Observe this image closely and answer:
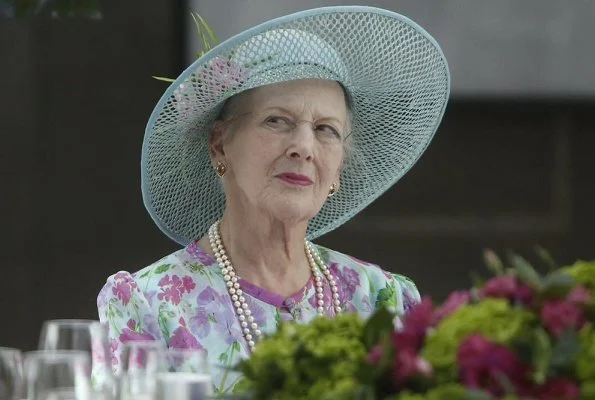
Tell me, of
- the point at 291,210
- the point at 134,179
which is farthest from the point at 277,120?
the point at 134,179

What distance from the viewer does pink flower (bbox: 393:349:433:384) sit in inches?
69.2

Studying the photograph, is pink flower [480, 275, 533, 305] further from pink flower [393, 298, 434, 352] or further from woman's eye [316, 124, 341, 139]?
woman's eye [316, 124, 341, 139]

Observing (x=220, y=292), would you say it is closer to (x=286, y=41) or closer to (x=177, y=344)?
(x=177, y=344)

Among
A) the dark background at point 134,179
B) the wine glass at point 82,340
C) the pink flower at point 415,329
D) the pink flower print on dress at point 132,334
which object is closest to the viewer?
the pink flower at point 415,329

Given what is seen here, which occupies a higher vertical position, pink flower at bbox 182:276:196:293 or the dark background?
the dark background

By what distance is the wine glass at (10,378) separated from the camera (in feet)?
6.61

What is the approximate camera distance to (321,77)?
3203mm

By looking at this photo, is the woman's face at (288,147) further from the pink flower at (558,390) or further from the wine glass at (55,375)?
the pink flower at (558,390)

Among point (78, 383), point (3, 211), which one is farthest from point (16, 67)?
point (78, 383)

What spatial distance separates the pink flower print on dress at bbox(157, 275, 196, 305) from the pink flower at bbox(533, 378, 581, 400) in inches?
59.0

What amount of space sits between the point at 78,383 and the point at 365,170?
1756 millimetres

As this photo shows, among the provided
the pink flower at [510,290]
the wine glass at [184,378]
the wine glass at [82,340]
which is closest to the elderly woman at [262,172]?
the wine glass at [82,340]

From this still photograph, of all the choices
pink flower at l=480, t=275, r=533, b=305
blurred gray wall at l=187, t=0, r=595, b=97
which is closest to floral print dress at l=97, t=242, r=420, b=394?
pink flower at l=480, t=275, r=533, b=305

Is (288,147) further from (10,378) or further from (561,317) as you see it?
(561,317)
